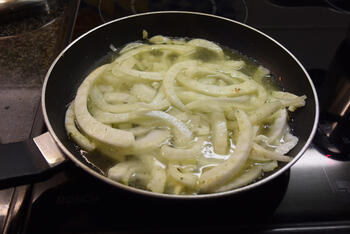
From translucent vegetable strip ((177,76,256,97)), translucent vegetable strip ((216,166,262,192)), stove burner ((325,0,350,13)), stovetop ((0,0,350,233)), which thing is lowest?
stovetop ((0,0,350,233))

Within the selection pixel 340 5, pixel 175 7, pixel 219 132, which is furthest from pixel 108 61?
pixel 340 5

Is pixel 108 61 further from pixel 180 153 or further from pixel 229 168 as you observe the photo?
pixel 229 168

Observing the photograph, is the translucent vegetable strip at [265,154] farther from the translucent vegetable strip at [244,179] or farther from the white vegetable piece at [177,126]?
the white vegetable piece at [177,126]

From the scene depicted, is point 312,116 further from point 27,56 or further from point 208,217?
point 27,56

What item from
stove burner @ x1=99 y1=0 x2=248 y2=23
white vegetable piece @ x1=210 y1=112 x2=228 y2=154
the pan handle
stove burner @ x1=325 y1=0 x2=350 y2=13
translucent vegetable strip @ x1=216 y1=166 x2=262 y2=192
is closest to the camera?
the pan handle

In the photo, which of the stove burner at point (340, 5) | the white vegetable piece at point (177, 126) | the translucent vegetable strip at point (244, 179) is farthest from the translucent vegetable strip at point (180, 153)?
the stove burner at point (340, 5)

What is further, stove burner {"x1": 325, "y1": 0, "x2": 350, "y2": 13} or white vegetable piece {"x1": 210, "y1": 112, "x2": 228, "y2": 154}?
stove burner {"x1": 325, "y1": 0, "x2": 350, "y2": 13}

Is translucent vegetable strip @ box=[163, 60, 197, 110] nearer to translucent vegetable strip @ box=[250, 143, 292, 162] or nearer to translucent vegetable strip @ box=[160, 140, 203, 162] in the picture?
translucent vegetable strip @ box=[160, 140, 203, 162]

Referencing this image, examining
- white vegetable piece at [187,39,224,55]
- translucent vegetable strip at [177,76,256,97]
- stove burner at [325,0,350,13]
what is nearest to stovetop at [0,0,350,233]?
translucent vegetable strip at [177,76,256,97]
